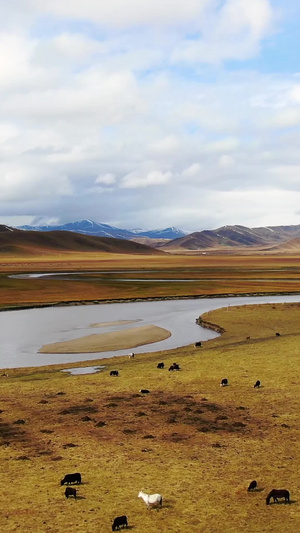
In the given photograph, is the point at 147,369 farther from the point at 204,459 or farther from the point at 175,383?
the point at 204,459

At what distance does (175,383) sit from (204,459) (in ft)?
45.6

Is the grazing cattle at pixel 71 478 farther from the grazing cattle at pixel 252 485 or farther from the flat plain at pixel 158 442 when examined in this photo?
the grazing cattle at pixel 252 485

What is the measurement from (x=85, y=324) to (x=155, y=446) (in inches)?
1997

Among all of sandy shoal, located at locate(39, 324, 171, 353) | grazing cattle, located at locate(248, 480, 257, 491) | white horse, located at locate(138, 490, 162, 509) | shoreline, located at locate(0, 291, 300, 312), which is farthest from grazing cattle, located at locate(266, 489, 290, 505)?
shoreline, located at locate(0, 291, 300, 312)

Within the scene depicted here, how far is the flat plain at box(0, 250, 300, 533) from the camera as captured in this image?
1814 cm

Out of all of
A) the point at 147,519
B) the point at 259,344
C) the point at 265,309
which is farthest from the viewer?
the point at 265,309

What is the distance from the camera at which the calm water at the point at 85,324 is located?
5366cm

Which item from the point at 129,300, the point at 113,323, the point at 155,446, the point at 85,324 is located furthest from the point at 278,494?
the point at 129,300

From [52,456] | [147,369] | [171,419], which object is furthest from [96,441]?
[147,369]

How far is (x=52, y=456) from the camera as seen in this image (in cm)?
2380

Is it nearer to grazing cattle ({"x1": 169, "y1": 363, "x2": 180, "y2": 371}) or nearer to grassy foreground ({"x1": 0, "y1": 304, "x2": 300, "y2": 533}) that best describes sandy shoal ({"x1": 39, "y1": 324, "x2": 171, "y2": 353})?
grassy foreground ({"x1": 0, "y1": 304, "x2": 300, "y2": 533})

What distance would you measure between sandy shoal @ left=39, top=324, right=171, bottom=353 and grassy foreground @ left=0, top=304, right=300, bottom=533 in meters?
12.5

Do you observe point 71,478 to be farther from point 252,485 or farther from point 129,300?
point 129,300

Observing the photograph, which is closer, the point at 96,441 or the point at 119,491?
the point at 119,491
